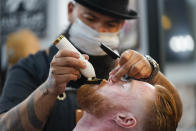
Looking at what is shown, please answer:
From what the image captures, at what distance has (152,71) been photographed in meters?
1.46

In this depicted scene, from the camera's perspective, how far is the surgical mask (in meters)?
1.81

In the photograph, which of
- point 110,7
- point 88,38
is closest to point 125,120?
point 88,38

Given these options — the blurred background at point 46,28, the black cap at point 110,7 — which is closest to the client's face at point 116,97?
the black cap at point 110,7

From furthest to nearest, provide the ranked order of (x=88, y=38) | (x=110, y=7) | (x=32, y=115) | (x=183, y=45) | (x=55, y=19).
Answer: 1. (x=183, y=45)
2. (x=55, y=19)
3. (x=110, y=7)
4. (x=88, y=38)
5. (x=32, y=115)

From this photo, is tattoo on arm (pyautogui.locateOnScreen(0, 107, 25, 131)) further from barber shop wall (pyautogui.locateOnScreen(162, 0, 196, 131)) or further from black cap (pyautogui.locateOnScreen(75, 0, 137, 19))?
barber shop wall (pyautogui.locateOnScreen(162, 0, 196, 131))

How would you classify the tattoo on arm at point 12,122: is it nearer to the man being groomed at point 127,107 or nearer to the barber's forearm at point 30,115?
the barber's forearm at point 30,115

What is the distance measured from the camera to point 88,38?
1.82 meters

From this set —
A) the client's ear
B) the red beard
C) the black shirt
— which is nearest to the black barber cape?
the black shirt

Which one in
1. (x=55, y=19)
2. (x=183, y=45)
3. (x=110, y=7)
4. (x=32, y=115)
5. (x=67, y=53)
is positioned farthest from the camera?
(x=183, y=45)

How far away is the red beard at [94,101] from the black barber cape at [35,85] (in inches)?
12.2

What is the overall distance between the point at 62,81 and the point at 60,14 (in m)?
2.90

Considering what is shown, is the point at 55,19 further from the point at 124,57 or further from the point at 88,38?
the point at 124,57

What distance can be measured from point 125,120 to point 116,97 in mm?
107

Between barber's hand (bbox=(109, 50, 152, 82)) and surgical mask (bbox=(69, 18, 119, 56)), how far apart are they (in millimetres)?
392
